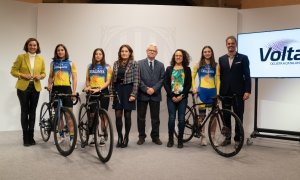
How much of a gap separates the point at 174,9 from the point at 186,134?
7.63 ft

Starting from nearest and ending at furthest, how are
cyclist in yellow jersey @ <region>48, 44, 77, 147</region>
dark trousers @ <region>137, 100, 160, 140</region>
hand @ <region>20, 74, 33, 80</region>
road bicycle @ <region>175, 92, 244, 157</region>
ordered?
road bicycle @ <region>175, 92, 244, 157</region> → hand @ <region>20, 74, 33, 80</region> → cyclist in yellow jersey @ <region>48, 44, 77, 147</region> → dark trousers @ <region>137, 100, 160, 140</region>

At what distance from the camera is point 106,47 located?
19.3 feet

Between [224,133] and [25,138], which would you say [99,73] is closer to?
[25,138]

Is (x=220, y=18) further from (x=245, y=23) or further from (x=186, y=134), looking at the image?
(x=186, y=134)

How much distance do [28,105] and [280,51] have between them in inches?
147

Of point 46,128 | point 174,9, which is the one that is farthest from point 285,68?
point 46,128

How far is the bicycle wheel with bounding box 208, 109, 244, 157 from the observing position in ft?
13.1

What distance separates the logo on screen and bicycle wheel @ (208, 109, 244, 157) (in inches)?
57.1

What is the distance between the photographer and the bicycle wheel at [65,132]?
386cm

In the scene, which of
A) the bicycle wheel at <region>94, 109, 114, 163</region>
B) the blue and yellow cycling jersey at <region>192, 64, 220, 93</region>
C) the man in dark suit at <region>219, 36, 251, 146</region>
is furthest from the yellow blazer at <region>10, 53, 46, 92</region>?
the man in dark suit at <region>219, 36, 251, 146</region>

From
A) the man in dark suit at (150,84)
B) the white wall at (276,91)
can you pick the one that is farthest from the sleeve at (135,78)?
the white wall at (276,91)

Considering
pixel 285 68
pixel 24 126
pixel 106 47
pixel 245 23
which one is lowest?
pixel 24 126

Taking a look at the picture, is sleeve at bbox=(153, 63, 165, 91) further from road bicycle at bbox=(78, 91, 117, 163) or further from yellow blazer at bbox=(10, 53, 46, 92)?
yellow blazer at bbox=(10, 53, 46, 92)

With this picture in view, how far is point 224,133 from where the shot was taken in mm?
4086
